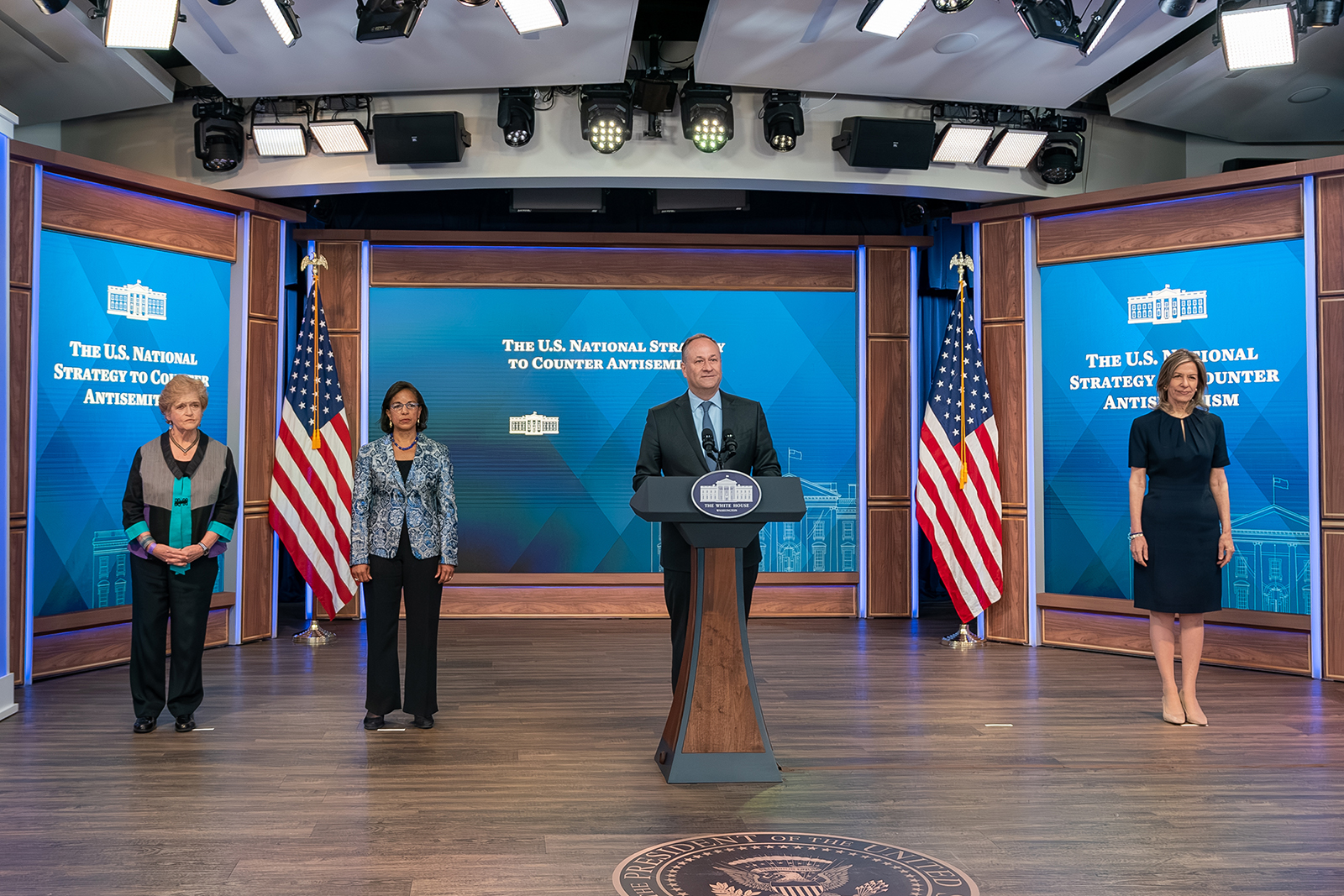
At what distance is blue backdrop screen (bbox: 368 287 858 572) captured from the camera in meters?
7.52

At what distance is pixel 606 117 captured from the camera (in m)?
6.16

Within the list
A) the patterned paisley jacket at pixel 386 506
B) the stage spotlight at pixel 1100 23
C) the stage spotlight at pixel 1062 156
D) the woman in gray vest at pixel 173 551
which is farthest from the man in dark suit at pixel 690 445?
the stage spotlight at pixel 1062 156

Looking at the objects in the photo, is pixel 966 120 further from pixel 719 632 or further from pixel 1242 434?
pixel 719 632

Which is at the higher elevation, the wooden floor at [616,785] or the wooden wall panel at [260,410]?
the wooden wall panel at [260,410]

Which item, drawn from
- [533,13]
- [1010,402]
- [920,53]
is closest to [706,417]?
[533,13]

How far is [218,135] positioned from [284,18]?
1830mm

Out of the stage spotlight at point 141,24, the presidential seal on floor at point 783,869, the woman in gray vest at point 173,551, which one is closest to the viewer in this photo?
the presidential seal on floor at point 783,869

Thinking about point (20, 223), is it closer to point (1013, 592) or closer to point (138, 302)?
point (138, 302)

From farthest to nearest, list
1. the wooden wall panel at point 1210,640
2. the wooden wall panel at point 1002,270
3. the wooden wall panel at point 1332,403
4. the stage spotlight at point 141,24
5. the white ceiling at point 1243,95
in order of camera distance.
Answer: the wooden wall panel at point 1002,270, the white ceiling at point 1243,95, the wooden wall panel at point 1210,640, the wooden wall panel at point 1332,403, the stage spotlight at point 141,24

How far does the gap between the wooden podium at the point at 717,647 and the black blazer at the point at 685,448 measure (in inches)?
10.7

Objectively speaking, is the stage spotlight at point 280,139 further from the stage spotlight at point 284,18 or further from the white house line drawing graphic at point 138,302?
the stage spotlight at point 284,18

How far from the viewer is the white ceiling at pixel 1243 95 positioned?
5668mm

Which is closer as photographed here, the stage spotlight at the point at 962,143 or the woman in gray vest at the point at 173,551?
the woman in gray vest at the point at 173,551

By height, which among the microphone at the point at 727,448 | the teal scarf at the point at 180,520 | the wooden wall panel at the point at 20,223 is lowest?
the teal scarf at the point at 180,520
